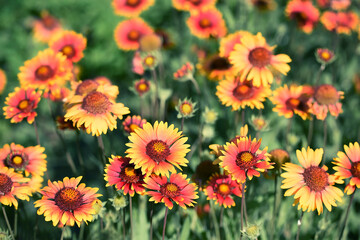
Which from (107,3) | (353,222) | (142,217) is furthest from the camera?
(107,3)

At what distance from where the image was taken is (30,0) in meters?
4.91

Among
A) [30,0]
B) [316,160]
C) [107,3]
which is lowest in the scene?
[316,160]

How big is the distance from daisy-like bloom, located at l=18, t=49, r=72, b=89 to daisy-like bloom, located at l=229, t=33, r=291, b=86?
1.04 metres

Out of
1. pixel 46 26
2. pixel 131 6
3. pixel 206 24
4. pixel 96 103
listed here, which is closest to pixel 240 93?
pixel 96 103

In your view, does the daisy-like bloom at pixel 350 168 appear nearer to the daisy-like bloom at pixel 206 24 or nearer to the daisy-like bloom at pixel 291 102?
the daisy-like bloom at pixel 291 102

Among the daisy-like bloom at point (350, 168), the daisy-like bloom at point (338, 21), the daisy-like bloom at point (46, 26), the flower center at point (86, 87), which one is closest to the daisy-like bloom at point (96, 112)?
the flower center at point (86, 87)

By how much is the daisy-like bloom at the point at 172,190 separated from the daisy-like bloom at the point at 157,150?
0.06m

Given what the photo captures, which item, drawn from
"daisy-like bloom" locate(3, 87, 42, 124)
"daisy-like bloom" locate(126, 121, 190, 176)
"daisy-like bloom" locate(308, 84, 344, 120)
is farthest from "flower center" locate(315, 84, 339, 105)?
"daisy-like bloom" locate(3, 87, 42, 124)

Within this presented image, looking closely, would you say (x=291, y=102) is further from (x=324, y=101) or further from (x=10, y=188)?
(x=10, y=188)

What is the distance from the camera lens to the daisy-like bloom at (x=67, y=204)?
1.69 meters

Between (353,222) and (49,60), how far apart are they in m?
2.30

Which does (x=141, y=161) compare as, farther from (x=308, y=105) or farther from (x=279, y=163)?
(x=308, y=105)

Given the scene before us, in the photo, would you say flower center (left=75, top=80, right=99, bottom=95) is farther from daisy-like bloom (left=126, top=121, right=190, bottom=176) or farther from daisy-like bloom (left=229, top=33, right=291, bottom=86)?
daisy-like bloom (left=229, top=33, right=291, bottom=86)

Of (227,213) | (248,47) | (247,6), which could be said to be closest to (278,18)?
(247,6)
